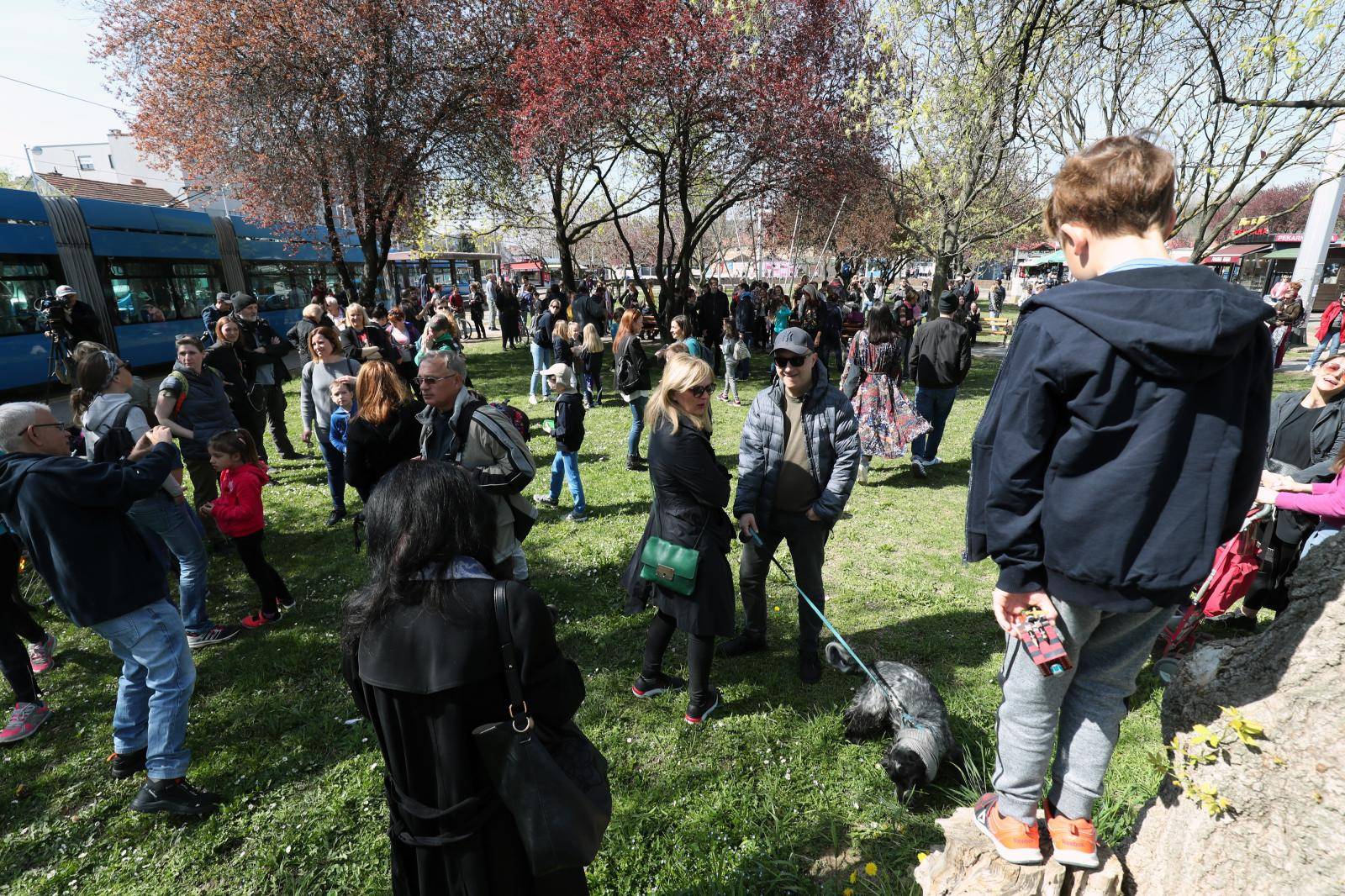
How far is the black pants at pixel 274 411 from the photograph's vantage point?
7.59m

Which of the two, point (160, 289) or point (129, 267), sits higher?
point (129, 267)

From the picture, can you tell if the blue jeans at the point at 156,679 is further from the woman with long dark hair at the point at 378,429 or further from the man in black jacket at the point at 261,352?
the man in black jacket at the point at 261,352

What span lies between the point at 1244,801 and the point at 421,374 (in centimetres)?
397

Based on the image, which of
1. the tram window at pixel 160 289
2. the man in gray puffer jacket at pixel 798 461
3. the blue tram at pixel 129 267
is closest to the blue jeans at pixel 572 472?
the man in gray puffer jacket at pixel 798 461

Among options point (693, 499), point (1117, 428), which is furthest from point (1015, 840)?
point (693, 499)

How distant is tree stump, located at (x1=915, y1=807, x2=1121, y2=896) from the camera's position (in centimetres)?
178

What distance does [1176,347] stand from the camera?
126 cm

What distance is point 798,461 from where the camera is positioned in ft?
11.5

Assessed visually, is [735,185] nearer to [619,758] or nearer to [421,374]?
[421,374]

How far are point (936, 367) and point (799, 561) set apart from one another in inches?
167

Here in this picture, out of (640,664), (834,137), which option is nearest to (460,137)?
(834,137)

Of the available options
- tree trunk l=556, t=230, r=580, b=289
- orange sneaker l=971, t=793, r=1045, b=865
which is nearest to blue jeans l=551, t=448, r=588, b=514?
orange sneaker l=971, t=793, r=1045, b=865

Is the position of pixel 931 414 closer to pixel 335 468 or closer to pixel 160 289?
pixel 335 468

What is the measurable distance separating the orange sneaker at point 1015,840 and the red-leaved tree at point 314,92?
15.7 metres
